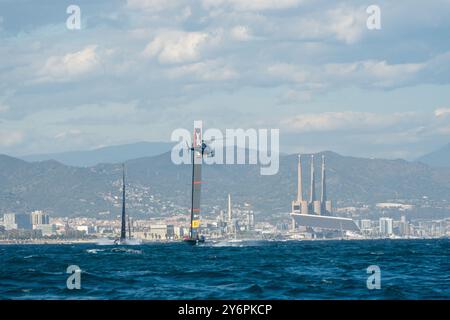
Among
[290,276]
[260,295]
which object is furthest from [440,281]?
[260,295]

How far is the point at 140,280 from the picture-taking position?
7531 cm

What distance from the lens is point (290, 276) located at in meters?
79.1
